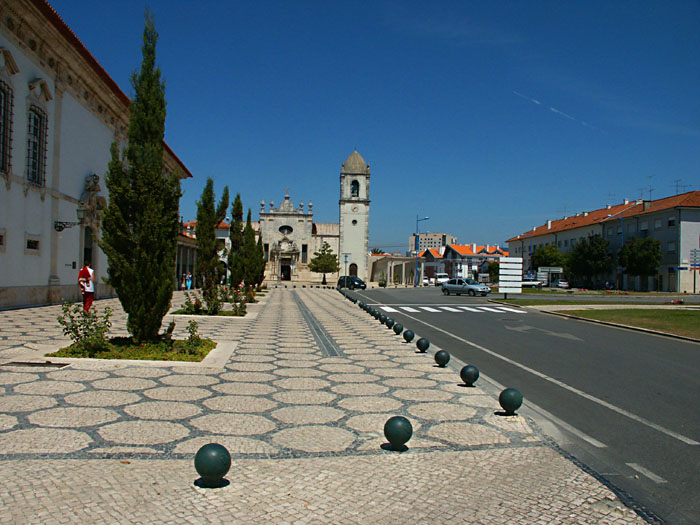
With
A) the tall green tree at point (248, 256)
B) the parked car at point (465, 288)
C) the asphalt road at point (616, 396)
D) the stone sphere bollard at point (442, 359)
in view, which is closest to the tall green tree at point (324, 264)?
the parked car at point (465, 288)

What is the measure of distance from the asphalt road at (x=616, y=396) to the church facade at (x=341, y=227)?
68.4 m

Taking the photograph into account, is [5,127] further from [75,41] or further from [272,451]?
[272,451]

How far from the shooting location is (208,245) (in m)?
18.2

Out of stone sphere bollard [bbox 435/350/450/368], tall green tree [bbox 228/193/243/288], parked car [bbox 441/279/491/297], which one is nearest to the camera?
stone sphere bollard [bbox 435/350/450/368]

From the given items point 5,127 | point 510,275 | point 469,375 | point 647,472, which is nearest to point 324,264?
point 510,275

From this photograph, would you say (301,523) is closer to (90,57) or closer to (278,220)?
(90,57)

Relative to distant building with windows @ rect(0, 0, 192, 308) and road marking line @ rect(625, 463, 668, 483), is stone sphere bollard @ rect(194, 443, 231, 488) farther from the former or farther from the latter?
distant building with windows @ rect(0, 0, 192, 308)

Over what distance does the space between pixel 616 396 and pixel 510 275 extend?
2627cm

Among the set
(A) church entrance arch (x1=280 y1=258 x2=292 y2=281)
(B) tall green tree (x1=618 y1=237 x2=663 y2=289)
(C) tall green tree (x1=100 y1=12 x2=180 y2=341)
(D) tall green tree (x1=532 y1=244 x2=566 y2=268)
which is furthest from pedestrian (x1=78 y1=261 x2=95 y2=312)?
(D) tall green tree (x1=532 y1=244 x2=566 y2=268)

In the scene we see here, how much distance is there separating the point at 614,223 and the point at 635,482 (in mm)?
71208

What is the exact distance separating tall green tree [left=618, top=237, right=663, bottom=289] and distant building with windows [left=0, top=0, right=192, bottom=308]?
52405mm

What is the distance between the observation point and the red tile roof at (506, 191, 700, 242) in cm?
5761

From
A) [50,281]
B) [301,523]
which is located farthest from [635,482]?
[50,281]

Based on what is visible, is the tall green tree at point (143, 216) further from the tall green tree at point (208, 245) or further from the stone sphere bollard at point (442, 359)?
the tall green tree at point (208, 245)
